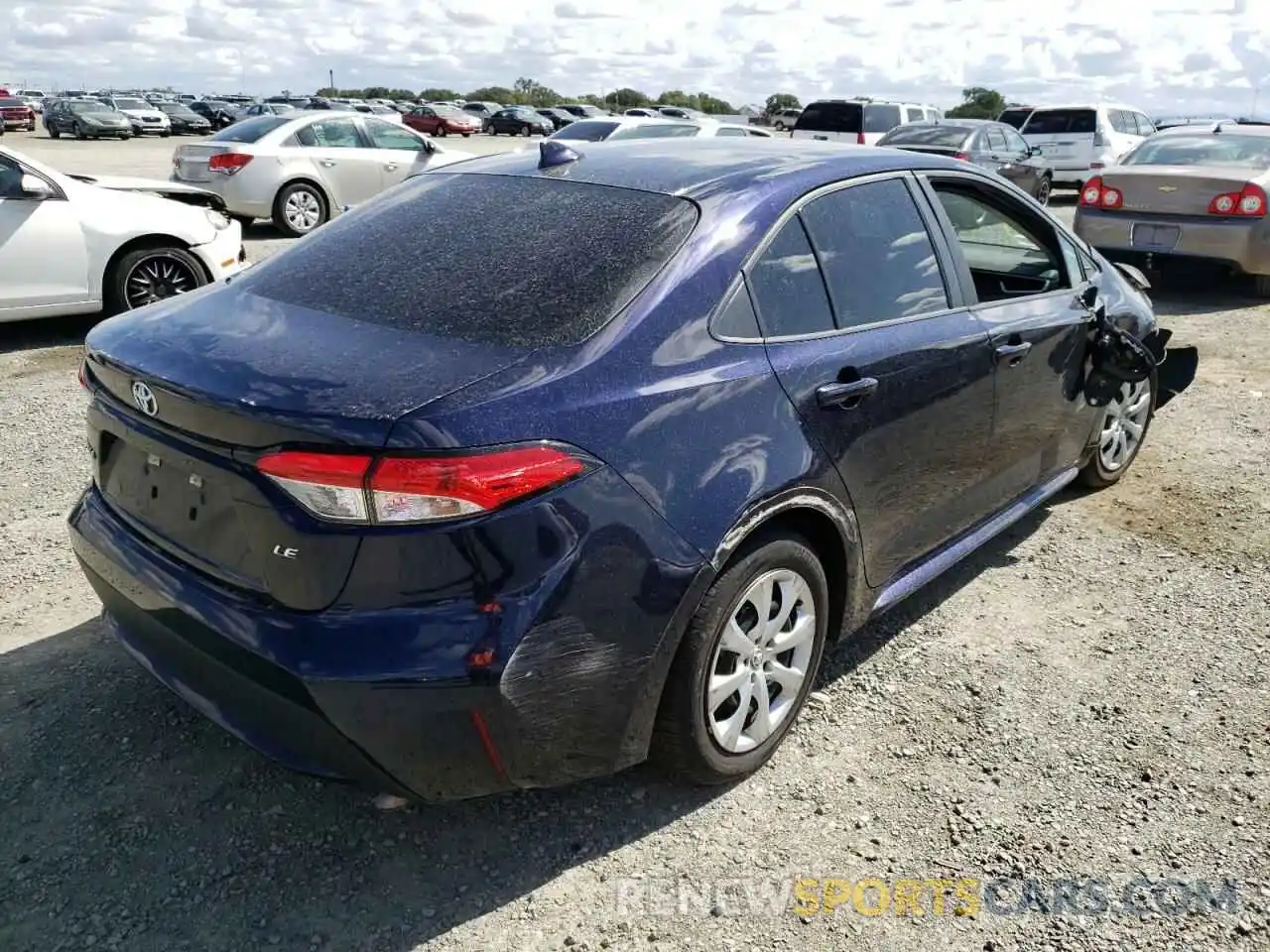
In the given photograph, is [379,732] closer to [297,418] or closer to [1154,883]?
[297,418]

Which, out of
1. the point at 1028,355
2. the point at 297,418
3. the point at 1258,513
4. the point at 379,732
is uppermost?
the point at 297,418

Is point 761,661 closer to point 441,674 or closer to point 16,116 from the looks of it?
point 441,674

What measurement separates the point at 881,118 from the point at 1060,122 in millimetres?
3181

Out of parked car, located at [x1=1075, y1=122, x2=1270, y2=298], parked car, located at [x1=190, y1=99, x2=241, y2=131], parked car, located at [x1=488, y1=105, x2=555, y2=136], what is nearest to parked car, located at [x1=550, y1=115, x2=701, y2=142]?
parked car, located at [x1=1075, y1=122, x2=1270, y2=298]

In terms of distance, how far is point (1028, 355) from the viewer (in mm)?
3793

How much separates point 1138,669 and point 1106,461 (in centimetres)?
167

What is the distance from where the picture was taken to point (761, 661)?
285 centimetres

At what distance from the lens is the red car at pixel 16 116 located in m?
43.9

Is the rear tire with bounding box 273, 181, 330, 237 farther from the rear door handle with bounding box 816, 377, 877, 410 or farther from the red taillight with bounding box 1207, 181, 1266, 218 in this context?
the rear door handle with bounding box 816, 377, 877, 410

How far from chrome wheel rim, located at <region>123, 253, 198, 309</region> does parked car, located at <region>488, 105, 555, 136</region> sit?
144 ft

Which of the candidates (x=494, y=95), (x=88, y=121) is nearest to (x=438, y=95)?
(x=494, y=95)

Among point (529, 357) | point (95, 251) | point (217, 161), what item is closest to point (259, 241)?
point (217, 161)

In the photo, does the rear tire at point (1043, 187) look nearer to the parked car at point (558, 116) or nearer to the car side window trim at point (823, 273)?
the car side window trim at point (823, 273)

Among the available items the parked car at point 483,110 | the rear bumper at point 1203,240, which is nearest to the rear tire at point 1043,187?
the rear bumper at point 1203,240
